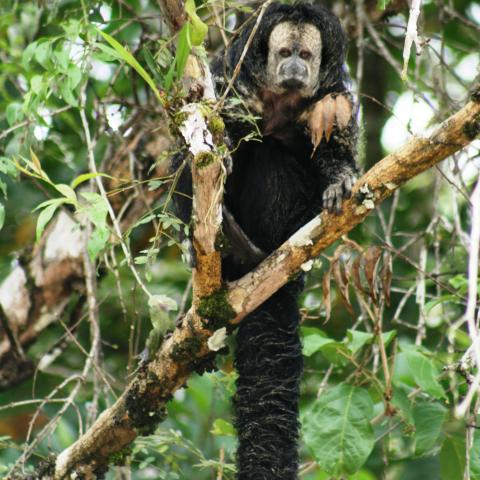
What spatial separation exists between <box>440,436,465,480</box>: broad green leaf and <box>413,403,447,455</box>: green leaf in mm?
66

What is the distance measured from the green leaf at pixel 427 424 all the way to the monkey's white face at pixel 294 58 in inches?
63.7

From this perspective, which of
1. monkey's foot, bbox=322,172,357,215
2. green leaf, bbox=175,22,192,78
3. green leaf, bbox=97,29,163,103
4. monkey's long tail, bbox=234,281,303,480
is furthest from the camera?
monkey's long tail, bbox=234,281,303,480

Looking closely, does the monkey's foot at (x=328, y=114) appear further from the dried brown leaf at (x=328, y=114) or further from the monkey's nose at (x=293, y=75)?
the monkey's nose at (x=293, y=75)

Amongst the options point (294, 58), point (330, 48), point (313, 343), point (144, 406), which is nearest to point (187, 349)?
point (144, 406)

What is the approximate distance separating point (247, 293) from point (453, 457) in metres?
1.20

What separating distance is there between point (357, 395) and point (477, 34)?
3565mm

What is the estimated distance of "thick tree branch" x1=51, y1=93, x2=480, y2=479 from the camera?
2.96m

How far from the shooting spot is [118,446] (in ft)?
12.0

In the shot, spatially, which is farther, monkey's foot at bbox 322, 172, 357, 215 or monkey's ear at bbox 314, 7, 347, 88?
monkey's ear at bbox 314, 7, 347, 88

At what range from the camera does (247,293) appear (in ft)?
11.1

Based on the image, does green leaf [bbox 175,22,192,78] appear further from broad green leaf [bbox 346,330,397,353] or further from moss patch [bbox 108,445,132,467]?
moss patch [bbox 108,445,132,467]

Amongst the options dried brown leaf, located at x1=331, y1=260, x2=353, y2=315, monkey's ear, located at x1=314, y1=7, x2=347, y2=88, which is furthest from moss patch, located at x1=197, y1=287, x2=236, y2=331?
Answer: monkey's ear, located at x1=314, y1=7, x2=347, y2=88

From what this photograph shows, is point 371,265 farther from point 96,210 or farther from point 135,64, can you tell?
point 135,64

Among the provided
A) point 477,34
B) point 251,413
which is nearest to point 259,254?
point 251,413
